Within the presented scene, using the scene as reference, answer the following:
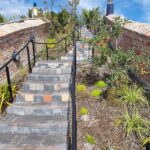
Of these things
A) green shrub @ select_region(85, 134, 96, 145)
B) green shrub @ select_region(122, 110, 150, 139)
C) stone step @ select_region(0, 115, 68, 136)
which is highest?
stone step @ select_region(0, 115, 68, 136)

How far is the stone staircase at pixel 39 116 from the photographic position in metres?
3.69

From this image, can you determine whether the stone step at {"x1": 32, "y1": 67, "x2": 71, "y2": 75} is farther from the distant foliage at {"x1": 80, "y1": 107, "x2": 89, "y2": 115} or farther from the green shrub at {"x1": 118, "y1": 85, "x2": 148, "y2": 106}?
the green shrub at {"x1": 118, "y1": 85, "x2": 148, "y2": 106}

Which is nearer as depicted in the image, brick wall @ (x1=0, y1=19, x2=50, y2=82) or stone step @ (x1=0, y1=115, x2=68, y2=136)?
stone step @ (x1=0, y1=115, x2=68, y2=136)

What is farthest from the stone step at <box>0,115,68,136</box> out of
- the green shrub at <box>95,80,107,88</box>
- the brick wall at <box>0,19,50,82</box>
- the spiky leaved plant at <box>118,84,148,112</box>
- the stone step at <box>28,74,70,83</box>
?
the brick wall at <box>0,19,50,82</box>

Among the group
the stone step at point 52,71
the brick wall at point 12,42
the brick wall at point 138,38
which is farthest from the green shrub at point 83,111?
the brick wall at point 12,42

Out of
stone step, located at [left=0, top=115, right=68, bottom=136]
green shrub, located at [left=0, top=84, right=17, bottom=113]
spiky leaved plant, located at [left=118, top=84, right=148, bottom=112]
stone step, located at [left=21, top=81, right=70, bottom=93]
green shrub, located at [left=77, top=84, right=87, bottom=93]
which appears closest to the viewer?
stone step, located at [left=0, top=115, right=68, bottom=136]

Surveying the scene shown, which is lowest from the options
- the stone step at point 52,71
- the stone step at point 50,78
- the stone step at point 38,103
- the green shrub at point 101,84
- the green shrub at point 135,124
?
the green shrub at point 135,124

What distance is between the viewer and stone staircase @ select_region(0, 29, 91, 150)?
369 centimetres

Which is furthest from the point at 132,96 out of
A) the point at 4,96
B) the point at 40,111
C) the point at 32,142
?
the point at 4,96

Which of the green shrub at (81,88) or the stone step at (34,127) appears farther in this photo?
the green shrub at (81,88)

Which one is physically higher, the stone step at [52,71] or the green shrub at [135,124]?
the stone step at [52,71]

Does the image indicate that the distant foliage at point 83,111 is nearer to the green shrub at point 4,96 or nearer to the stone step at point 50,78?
the stone step at point 50,78

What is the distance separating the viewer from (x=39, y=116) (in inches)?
174

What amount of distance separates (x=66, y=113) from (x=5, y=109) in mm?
1339
